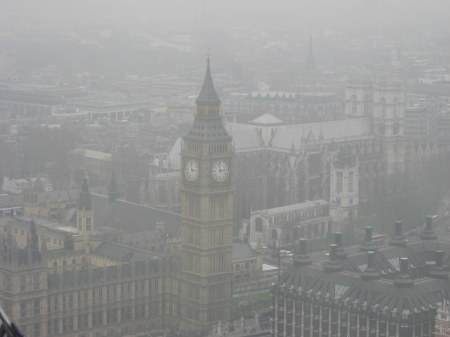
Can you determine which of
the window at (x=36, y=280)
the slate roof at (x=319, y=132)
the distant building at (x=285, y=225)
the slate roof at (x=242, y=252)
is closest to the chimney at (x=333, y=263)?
the slate roof at (x=242, y=252)

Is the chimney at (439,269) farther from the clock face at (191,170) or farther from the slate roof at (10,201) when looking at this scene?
the slate roof at (10,201)

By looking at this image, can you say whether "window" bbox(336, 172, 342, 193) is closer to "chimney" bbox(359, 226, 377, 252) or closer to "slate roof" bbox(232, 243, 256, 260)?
"slate roof" bbox(232, 243, 256, 260)

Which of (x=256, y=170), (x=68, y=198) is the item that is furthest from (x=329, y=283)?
(x=256, y=170)

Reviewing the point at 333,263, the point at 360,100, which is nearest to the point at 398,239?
the point at 333,263

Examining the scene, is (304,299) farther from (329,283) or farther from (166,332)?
(166,332)

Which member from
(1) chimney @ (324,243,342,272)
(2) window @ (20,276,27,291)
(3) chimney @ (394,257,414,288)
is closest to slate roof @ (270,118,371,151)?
(1) chimney @ (324,243,342,272)

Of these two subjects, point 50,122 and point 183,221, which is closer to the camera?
point 183,221

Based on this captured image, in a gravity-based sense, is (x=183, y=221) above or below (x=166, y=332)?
above

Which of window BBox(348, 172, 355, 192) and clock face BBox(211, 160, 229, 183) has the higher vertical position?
clock face BBox(211, 160, 229, 183)
